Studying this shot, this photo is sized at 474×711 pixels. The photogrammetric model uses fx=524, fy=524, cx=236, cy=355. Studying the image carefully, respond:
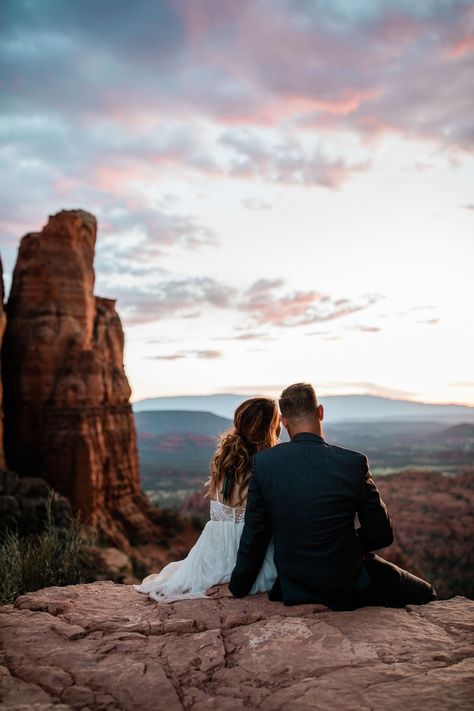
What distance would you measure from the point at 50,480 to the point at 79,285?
8298mm

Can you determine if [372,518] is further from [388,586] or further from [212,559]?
[212,559]

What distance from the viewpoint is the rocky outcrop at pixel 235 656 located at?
249 cm

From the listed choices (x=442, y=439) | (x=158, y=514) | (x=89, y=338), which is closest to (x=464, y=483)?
(x=158, y=514)

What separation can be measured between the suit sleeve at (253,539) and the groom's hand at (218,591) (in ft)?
0.83

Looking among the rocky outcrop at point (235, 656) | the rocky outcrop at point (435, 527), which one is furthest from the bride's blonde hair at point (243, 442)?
the rocky outcrop at point (435, 527)

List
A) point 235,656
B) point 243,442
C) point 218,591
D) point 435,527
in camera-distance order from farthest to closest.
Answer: point 435,527 < point 243,442 < point 218,591 < point 235,656

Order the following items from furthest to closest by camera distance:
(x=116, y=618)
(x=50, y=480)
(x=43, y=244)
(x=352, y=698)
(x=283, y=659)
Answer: (x=43, y=244)
(x=50, y=480)
(x=116, y=618)
(x=283, y=659)
(x=352, y=698)

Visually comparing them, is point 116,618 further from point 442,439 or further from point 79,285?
point 442,439

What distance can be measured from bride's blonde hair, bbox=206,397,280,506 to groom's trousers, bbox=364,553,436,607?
1176 millimetres

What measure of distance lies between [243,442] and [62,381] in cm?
1846

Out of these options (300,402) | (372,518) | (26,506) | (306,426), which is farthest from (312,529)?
(26,506)

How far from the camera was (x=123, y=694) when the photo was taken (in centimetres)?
258

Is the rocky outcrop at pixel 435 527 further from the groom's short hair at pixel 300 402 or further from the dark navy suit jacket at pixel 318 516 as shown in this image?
the groom's short hair at pixel 300 402

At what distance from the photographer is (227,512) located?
4473 millimetres
